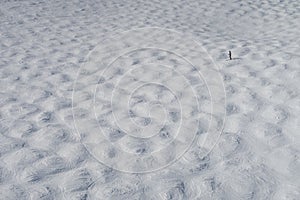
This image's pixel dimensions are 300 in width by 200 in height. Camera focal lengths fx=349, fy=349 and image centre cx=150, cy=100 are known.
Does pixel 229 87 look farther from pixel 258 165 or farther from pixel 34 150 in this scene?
pixel 34 150

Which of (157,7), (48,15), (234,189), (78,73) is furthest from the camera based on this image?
(157,7)

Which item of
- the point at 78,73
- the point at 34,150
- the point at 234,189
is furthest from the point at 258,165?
the point at 78,73

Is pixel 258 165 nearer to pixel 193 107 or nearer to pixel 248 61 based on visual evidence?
pixel 193 107

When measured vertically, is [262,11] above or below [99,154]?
below

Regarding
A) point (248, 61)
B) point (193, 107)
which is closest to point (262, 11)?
point (248, 61)

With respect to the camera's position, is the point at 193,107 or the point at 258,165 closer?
the point at 258,165

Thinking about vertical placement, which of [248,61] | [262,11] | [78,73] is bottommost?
[262,11]

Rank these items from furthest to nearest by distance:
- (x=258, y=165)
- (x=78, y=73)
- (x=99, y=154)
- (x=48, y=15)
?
(x=48, y=15), (x=78, y=73), (x=99, y=154), (x=258, y=165)
